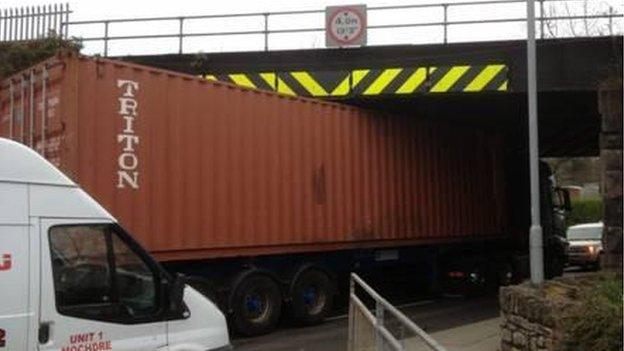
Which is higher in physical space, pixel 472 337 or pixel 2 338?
pixel 2 338

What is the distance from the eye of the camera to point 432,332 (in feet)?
41.2

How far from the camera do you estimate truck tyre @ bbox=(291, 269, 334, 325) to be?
1341 centimetres

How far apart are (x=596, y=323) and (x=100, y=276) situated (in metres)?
4.00

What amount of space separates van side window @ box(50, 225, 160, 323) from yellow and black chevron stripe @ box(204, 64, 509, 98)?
30.6 feet

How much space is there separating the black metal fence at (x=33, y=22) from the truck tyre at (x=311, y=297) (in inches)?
380

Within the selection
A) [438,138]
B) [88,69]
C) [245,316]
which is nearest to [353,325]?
[245,316]

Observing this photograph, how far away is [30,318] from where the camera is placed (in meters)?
5.48

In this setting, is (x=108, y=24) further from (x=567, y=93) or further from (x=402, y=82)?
(x=567, y=93)

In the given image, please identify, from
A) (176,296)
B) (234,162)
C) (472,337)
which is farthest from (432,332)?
(176,296)

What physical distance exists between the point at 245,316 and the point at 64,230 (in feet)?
22.3

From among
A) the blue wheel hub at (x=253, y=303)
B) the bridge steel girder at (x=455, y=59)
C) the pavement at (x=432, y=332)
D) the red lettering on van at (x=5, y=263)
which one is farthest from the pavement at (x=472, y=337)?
the red lettering on van at (x=5, y=263)

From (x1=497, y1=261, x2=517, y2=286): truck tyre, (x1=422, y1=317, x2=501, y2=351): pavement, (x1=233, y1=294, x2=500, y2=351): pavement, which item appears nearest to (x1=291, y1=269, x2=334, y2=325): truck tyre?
(x1=233, y1=294, x2=500, y2=351): pavement

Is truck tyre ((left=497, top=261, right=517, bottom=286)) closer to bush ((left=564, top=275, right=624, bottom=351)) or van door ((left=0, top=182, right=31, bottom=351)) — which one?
bush ((left=564, top=275, right=624, bottom=351))

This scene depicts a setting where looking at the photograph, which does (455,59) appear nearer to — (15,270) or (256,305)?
(256,305)
